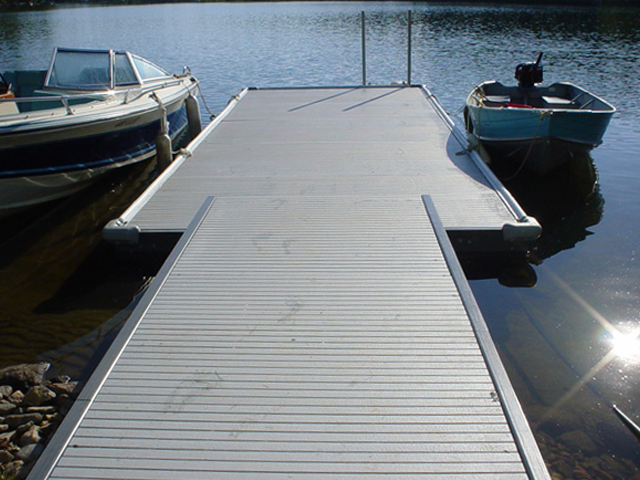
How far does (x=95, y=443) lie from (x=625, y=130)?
39.4ft

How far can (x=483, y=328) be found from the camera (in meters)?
3.38

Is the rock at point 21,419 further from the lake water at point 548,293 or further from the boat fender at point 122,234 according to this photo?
the boat fender at point 122,234

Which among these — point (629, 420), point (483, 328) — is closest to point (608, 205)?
point (629, 420)

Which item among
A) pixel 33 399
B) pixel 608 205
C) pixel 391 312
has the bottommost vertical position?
pixel 608 205

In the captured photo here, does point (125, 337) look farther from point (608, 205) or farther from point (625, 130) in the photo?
point (625, 130)

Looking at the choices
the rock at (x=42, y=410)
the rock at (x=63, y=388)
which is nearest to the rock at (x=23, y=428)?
the rock at (x=42, y=410)

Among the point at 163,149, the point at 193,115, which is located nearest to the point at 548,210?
the point at 163,149

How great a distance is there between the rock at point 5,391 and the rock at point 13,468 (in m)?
0.78

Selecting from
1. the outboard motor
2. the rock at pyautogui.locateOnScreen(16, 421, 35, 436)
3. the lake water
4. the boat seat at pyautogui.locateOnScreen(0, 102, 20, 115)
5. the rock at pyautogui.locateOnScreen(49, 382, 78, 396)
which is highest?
the boat seat at pyautogui.locateOnScreen(0, 102, 20, 115)

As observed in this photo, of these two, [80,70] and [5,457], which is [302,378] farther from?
[80,70]

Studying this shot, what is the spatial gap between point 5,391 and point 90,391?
1.38 meters

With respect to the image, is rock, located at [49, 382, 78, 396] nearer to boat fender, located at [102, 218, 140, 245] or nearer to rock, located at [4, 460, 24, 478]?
rock, located at [4, 460, 24, 478]

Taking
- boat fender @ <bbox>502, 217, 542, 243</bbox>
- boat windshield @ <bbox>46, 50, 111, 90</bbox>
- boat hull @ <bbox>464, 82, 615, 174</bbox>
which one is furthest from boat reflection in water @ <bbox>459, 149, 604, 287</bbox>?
boat windshield @ <bbox>46, 50, 111, 90</bbox>

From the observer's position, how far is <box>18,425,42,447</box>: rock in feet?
11.0
